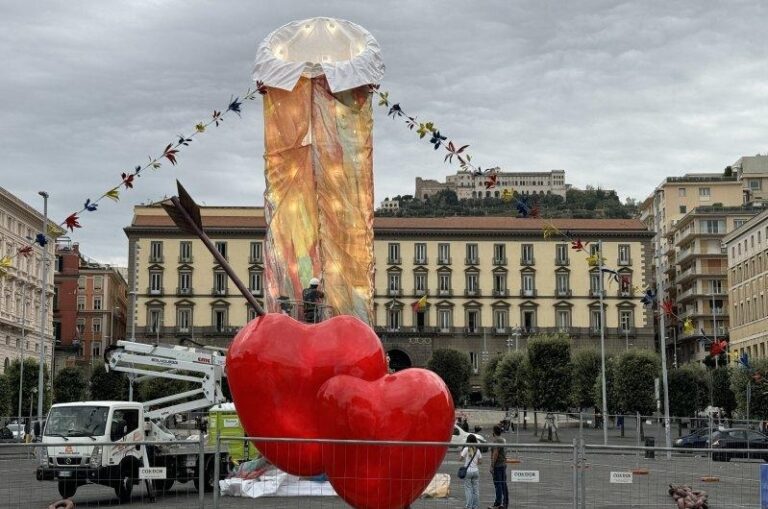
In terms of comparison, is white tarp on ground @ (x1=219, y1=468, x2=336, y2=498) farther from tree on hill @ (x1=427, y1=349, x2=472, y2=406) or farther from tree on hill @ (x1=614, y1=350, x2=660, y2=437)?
tree on hill @ (x1=427, y1=349, x2=472, y2=406)

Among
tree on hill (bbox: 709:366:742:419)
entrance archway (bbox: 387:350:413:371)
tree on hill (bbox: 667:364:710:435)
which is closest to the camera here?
tree on hill (bbox: 667:364:710:435)

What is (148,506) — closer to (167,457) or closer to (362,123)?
(167,457)

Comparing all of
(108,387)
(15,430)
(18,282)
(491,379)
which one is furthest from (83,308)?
(15,430)

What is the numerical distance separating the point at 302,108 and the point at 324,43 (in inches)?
66.2

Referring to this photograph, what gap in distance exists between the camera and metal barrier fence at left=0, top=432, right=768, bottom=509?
10914mm

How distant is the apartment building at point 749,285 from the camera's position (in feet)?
250

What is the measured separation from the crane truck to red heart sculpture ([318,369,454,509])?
15.7 feet

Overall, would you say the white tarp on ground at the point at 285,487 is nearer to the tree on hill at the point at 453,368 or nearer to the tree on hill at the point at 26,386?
the tree on hill at the point at 26,386

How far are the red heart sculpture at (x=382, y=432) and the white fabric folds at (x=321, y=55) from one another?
608 inches

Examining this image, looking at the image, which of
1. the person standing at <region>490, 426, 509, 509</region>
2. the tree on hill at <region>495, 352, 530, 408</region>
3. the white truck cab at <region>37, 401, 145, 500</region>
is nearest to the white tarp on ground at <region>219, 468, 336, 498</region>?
the white truck cab at <region>37, 401, 145, 500</region>

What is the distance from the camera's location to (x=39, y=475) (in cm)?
1911

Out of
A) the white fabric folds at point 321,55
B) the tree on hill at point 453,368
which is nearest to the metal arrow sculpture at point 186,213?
the white fabric folds at point 321,55

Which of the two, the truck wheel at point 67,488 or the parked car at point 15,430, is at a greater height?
the truck wheel at point 67,488

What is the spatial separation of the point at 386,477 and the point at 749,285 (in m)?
74.2
